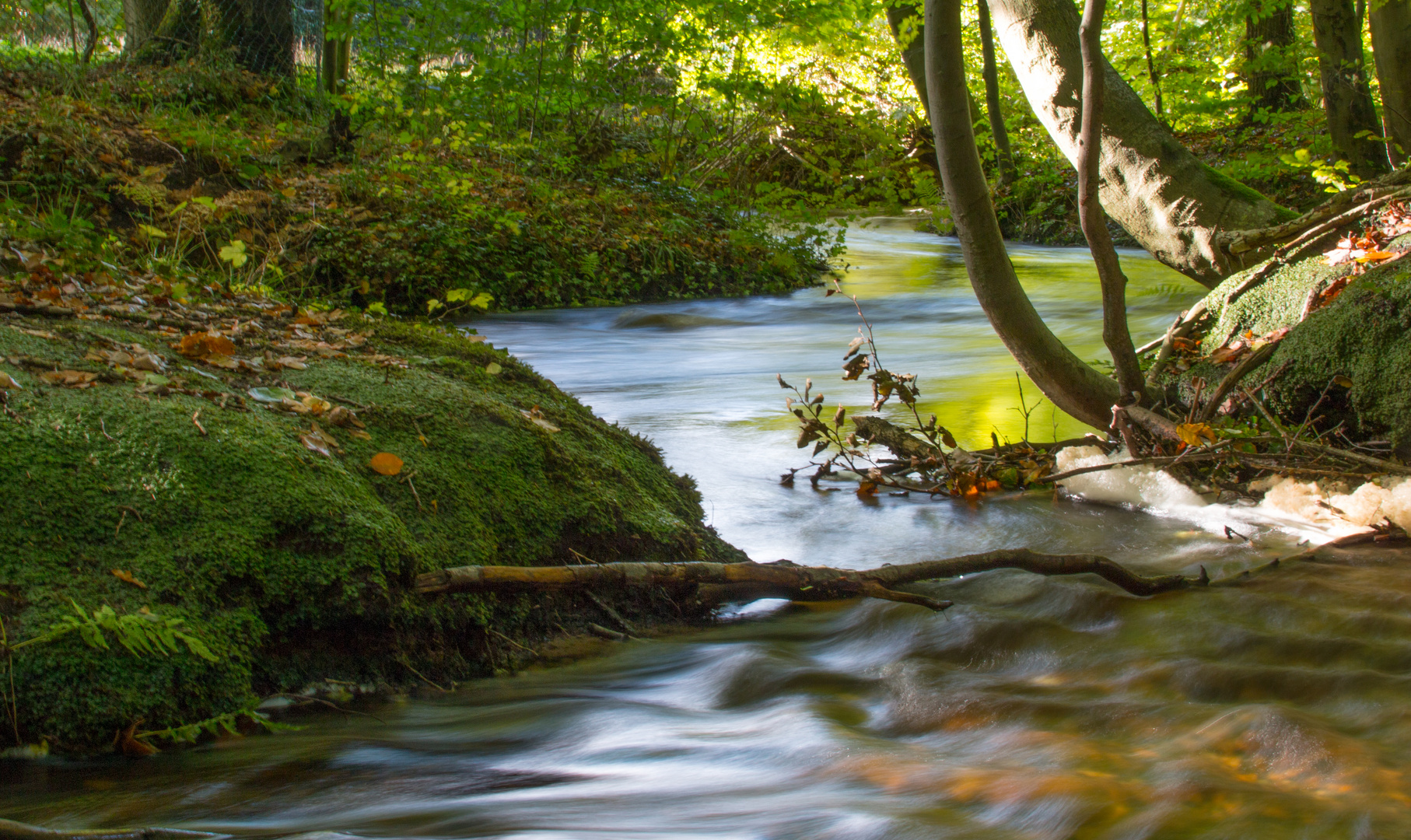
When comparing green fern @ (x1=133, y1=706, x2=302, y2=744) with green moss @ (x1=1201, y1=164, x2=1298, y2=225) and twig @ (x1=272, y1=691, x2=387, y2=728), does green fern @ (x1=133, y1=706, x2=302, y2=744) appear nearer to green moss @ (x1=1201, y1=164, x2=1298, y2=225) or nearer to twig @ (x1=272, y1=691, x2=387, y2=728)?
twig @ (x1=272, y1=691, x2=387, y2=728)

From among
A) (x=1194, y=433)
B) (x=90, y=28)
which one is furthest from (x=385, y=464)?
(x=90, y=28)

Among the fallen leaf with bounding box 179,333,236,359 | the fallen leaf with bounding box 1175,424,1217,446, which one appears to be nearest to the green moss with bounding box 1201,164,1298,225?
the fallen leaf with bounding box 1175,424,1217,446

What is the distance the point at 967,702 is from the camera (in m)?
2.74

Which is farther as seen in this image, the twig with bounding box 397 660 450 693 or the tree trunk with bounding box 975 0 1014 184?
the tree trunk with bounding box 975 0 1014 184

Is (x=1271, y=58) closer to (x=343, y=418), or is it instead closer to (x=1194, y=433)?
(x=1194, y=433)

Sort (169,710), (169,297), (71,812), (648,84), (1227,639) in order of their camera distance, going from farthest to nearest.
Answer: (648,84) < (169,297) < (1227,639) < (169,710) < (71,812)

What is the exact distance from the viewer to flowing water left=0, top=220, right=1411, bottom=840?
2016 mm

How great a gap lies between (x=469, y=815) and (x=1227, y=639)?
7.57 feet

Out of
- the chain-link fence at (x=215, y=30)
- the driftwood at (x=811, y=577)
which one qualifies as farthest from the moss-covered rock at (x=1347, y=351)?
the chain-link fence at (x=215, y=30)

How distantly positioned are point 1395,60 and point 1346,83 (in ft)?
8.33

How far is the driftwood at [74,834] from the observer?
1517 millimetres

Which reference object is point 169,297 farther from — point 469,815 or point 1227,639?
point 1227,639

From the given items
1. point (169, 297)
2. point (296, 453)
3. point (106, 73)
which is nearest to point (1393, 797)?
point (296, 453)

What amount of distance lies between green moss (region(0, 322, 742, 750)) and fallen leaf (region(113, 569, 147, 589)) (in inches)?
0.5
